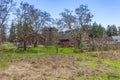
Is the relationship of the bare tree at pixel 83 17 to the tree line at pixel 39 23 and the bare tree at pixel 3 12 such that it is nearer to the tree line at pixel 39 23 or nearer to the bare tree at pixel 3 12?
the tree line at pixel 39 23

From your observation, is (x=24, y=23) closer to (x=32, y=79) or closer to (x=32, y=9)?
(x=32, y=9)

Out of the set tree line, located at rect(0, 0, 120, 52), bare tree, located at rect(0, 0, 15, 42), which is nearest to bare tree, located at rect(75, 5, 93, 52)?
tree line, located at rect(0, 0, 120, 52)

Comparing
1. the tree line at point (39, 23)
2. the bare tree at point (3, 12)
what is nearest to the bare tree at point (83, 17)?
the tree line at point (39, 23)

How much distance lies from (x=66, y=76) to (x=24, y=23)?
2629cm

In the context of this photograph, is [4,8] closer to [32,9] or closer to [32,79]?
[32,9]

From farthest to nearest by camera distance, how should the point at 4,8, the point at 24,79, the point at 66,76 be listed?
the point at 4,8 → the point at 66,76 → the point at 24,79

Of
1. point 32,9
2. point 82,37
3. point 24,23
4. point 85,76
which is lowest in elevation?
point 85,76

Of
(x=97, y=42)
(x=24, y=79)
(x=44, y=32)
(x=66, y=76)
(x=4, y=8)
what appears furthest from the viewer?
(x=44, y=32)

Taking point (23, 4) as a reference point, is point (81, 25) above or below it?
below

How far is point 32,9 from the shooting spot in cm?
3728

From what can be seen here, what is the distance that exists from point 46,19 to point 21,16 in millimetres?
6101

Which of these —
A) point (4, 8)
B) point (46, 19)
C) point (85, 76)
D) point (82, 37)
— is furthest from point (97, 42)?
point (85, 76)

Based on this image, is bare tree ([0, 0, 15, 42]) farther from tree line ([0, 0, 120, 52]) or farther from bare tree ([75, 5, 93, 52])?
bare tree ([75, 5, 93, 52])

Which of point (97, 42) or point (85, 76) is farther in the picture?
point (97, 42)
